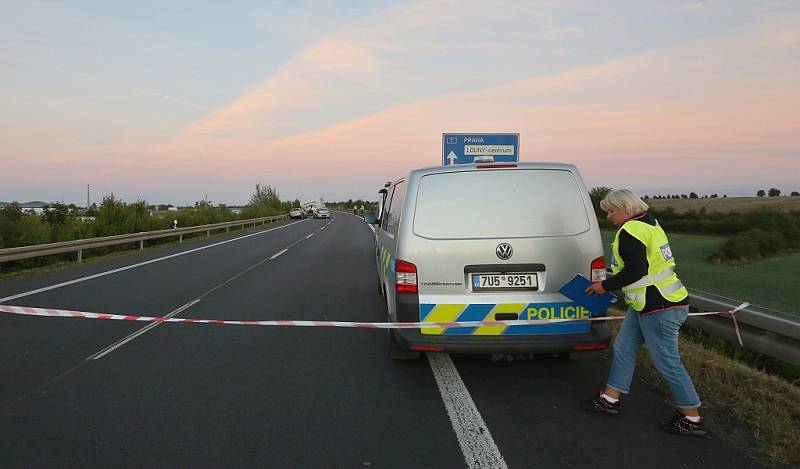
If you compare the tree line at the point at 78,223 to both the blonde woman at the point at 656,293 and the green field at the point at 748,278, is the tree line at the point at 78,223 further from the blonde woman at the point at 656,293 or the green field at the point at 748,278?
the green field at the point at 748,278

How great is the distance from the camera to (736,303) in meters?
4.79

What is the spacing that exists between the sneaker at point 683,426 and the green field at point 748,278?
52.8 feet

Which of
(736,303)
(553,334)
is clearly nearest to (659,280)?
(553,334)

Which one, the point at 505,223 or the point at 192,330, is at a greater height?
the point at 505,223

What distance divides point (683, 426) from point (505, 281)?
160 cm

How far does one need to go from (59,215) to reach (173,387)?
76.8 ft

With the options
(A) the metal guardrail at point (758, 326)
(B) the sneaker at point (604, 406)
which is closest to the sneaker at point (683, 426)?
(B) the sneaker at point (604, 406)

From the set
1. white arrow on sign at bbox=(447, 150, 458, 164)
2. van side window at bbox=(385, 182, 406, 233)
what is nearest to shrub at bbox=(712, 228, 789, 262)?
white arrow on sign at bbox=(447, 150, 458, 164)

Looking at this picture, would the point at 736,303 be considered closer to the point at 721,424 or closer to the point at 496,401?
the point at 721,424

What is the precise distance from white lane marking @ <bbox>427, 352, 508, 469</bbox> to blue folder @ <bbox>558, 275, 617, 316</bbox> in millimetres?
1175

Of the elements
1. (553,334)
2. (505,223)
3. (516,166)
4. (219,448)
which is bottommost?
(219,448)

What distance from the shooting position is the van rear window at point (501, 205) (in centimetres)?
424

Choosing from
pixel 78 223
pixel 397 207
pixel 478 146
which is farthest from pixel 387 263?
pixel 78 223

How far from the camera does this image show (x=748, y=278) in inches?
1112
